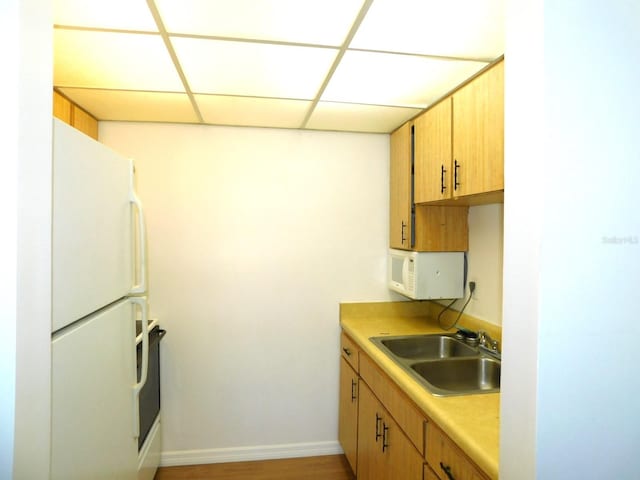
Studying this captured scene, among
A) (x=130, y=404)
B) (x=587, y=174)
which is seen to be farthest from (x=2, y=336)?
(x=587, y=174)

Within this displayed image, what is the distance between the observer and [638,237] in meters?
0.78

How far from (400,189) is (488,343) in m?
1.11

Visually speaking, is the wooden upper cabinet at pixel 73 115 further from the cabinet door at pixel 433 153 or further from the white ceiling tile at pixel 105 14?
the cabinet door at pixel 433 153

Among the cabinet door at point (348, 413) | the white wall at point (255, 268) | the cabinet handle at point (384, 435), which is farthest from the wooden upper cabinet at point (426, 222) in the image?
the cabinet handle at point (384, 435)

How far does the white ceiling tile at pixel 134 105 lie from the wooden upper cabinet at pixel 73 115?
3cm

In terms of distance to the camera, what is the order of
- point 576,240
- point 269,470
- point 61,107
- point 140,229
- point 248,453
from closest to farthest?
point 576,240, point 140,229, point 61,107, point 269,470, point 248,453

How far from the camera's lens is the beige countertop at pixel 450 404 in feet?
3.54

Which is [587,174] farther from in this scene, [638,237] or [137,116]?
[137,116]

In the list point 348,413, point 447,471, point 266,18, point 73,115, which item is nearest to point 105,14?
point 266,18

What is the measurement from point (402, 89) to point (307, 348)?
71.9 inches

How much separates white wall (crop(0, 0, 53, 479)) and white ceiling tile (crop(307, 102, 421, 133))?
5.12ft

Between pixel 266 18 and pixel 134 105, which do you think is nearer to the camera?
pixel 266 18

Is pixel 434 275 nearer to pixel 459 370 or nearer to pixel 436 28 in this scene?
pixel 459 370

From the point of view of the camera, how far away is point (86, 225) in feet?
3.58
